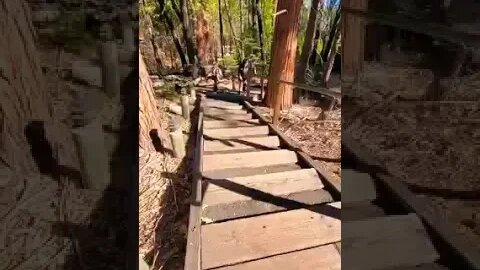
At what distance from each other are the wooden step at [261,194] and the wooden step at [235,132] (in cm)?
60

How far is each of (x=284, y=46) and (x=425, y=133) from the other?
217 cm

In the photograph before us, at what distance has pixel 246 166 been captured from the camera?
1543mm

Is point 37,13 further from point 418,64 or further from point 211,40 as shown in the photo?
point 211,40

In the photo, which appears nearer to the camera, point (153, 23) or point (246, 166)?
point (246, 166)

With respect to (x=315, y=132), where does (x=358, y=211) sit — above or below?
above

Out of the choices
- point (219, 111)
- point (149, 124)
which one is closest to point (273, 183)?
point (149, 124)

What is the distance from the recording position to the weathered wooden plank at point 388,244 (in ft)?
0.98

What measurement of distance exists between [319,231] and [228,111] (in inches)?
65.2

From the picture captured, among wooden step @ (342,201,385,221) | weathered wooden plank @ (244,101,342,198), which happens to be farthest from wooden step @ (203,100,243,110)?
wooden step @ (342,201,385,221)

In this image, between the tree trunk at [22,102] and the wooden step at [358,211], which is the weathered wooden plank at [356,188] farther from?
the tree trunk at [22,102]

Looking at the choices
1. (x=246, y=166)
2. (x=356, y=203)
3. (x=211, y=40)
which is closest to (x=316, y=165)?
(x=246, y=166)

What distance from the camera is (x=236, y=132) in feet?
6.66

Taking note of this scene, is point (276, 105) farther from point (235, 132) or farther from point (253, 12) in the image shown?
point (253, 12)

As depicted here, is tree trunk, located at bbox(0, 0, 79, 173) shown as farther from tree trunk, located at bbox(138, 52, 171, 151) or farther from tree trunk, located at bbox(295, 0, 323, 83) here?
tree trunk, located at bbox(295, 0, 323, 83)
